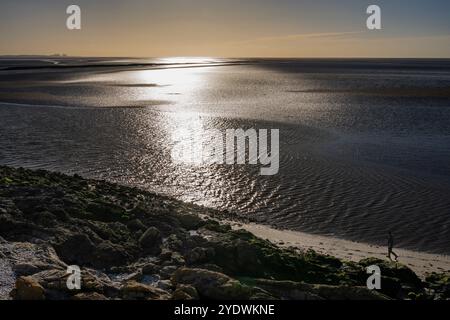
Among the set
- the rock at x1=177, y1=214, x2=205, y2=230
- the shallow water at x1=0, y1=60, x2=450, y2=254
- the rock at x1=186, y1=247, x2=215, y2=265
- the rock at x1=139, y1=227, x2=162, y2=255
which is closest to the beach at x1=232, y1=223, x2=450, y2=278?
the shallow water at x1=0, y1=60, x2=450, y2=254

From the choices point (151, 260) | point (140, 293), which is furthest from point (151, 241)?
point (140, 293)

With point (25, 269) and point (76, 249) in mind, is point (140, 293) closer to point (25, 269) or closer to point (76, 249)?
point (25, 269)

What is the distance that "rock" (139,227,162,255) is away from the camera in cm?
1163

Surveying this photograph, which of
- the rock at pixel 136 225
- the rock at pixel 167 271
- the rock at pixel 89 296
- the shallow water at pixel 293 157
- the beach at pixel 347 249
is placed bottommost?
the beach at pixel 347 249

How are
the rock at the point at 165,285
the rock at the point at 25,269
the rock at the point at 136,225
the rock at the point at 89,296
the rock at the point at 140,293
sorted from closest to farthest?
the rock at the point at 89,296, the rock at the point at 140,293, the rock at the point at 25,269, the rock at the point at 165,285, the rock at the point at 136,225

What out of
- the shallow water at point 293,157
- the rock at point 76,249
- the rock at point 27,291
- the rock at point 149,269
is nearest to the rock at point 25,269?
the rock at point 27,291

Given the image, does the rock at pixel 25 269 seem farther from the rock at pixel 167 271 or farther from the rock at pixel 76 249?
the rock at pixel 167 271

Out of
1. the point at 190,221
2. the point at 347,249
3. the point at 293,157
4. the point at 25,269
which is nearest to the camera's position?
the point at 25,269

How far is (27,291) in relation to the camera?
26.6ft

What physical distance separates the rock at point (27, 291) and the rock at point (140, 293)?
4.81 ft

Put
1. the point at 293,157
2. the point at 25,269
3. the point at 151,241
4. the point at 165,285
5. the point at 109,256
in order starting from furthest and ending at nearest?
the point at 293,157 → the point at 151,241 → the point at 109,256 → the point at 165,285 → the point at 25,269

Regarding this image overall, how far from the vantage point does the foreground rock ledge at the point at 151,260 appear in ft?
29.2

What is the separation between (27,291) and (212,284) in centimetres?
342
